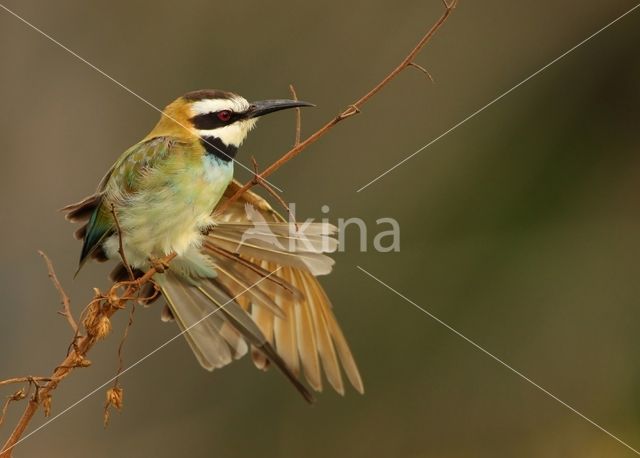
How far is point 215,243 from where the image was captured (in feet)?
6.89

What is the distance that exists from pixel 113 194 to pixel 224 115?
28 cm

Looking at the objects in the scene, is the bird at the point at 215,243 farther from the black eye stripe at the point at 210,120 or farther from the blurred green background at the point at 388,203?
the blurred green background at the point at 388,203

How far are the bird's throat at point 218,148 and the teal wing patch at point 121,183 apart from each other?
73mm

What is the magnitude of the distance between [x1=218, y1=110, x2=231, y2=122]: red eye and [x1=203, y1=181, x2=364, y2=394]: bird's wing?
0.45 ft

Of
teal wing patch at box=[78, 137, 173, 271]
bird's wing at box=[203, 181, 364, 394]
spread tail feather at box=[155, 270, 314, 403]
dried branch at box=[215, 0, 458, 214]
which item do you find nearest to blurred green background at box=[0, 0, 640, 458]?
bird's wing at box=[203, 181, 364, 394]

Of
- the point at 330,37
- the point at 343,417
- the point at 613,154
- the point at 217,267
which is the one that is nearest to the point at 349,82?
the point at 330,37

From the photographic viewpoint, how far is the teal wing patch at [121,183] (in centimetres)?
198

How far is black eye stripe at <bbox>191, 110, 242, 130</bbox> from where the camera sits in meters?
2.11

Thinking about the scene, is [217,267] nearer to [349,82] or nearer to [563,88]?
[349,82]

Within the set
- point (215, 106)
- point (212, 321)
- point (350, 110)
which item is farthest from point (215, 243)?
point (350, 110)

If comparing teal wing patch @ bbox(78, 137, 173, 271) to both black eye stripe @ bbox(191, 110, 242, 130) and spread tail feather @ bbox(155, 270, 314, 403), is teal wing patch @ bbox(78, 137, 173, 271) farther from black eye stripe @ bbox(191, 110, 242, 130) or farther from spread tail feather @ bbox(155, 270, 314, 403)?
spread tail feather @ bbox(155, 270, 314, 403)

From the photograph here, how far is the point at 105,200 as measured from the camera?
6.56 ft

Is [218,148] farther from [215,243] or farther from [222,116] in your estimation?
[215,243]

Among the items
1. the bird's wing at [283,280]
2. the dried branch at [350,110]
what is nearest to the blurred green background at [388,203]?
the bird's wing at [283,280]
